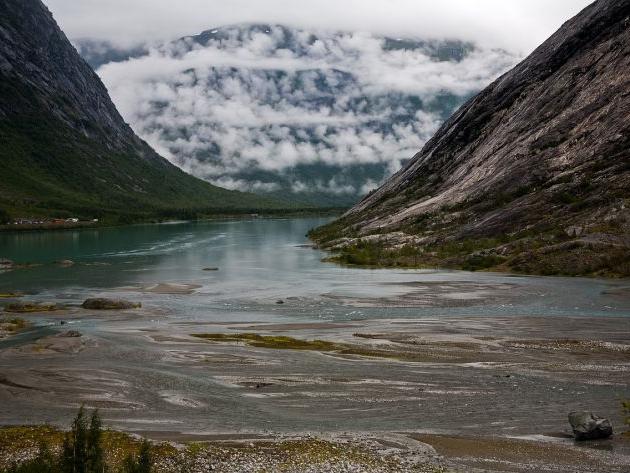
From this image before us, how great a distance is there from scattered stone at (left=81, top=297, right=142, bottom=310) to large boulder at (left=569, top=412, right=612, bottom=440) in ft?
175

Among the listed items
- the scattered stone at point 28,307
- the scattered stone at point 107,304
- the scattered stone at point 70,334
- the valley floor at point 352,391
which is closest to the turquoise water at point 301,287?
the scattered stone at point 107,304

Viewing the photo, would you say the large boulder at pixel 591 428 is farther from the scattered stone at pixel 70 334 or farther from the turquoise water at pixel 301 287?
the scattered stone at pixel 70 334

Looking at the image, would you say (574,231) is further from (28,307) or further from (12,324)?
(12,324)

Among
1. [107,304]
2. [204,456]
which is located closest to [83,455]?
[204,456]

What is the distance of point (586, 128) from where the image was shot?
125000 millimetres

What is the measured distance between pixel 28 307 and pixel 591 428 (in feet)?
200

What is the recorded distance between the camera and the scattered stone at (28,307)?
231 ft

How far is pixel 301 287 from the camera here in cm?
8888

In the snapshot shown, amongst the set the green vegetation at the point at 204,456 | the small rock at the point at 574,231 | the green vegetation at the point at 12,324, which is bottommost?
the green vegetation at the point at 204,456

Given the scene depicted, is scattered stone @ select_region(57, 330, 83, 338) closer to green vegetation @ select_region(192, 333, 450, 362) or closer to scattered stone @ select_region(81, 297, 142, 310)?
green vegetation @ select_region(192, 333, 450, 362)

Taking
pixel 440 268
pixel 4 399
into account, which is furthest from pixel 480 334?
pixel 440 268

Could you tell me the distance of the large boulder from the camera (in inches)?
1128

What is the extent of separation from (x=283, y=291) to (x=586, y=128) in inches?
2904

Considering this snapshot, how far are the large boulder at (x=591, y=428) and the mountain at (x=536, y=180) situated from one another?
6011cm
